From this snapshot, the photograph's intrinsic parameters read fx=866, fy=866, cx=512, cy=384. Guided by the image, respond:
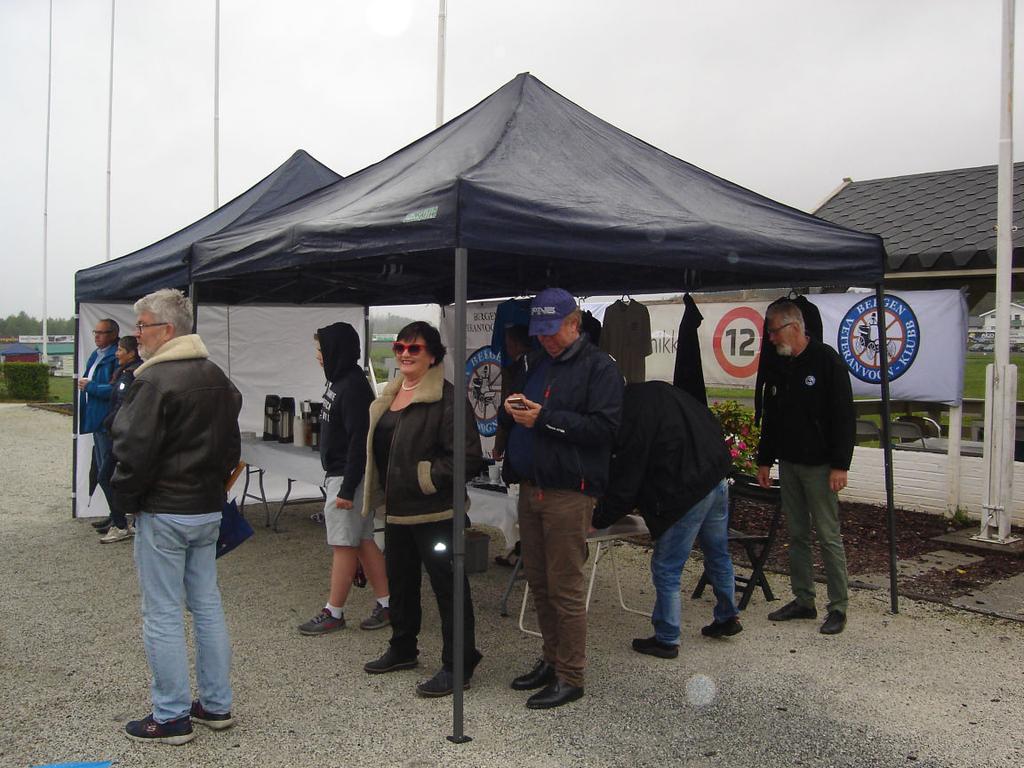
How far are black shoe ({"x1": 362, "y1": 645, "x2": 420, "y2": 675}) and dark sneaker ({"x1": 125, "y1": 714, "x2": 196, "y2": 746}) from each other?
0.91m

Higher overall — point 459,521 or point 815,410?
point 815,410

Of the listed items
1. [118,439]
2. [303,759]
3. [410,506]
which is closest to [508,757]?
[303,759]

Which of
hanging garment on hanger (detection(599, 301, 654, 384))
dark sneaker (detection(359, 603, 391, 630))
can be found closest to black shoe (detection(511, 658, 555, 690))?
dark sneaker (detection(359, 603, 391, 630))

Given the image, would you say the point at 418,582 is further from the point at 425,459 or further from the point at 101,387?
the point at 101,387

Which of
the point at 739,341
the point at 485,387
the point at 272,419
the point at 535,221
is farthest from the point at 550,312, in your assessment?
the point at 739,341

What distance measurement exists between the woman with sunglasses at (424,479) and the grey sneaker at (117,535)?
3.92m

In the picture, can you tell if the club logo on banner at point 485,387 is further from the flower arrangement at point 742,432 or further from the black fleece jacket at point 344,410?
the black fleece jacket at point 344,410

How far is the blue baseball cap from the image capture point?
3643 mm

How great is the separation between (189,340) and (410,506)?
116cm

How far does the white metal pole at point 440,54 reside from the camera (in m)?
10.3

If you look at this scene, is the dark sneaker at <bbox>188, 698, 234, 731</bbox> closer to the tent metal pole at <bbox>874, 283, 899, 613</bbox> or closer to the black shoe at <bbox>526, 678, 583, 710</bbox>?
the black shoe at <bbox>526, 678, 583, 710</bbox>

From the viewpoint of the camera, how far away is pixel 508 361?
6.15 meters

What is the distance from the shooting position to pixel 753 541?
204 inches

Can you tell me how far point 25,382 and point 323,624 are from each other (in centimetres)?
2344
